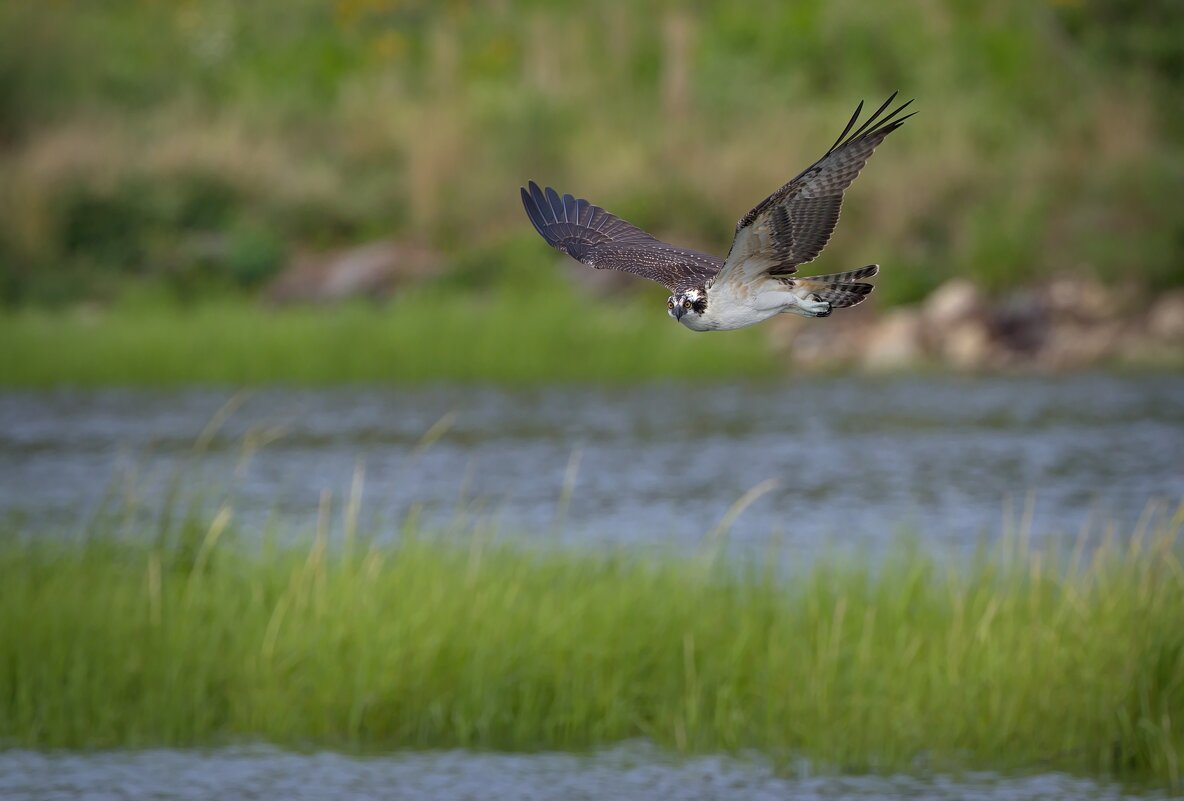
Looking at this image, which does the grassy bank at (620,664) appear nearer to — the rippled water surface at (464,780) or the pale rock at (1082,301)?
the rippled water surface at (464,780)

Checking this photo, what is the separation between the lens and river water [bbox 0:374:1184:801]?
26.2 feet

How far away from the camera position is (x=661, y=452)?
17.8 m

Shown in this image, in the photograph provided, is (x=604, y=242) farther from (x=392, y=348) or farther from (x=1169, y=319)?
(x=1169, y=319)

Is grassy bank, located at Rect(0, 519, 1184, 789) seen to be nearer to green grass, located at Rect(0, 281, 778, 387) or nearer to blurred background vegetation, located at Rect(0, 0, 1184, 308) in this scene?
green grass, located at Rect(0, 281, 778, 387)

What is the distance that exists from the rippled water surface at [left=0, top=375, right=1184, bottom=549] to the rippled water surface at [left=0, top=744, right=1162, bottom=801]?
380 cm

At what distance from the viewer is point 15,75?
99.0 feet

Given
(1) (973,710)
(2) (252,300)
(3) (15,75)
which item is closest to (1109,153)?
(2) (252,300)

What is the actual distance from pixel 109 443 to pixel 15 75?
14.4 meters

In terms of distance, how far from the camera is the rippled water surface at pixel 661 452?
14.2 metres

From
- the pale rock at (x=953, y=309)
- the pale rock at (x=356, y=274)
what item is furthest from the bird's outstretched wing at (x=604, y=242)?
the pale rock at (x=356, y=274)

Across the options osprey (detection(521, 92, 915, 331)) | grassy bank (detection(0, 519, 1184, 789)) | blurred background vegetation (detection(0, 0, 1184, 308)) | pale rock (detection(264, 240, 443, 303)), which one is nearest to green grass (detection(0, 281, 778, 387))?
blurred background vegetation (detection(0, 0, 1184, 308))

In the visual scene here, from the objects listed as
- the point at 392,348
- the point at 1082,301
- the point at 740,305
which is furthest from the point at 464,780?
the point at 1082,301

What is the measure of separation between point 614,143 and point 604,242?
19624mm

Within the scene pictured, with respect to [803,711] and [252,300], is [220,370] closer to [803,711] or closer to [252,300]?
[252,300]
